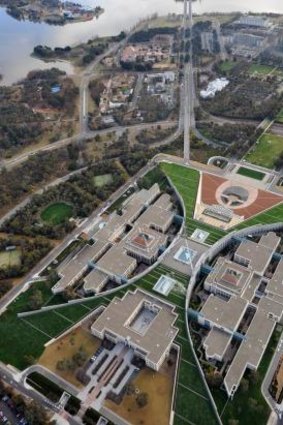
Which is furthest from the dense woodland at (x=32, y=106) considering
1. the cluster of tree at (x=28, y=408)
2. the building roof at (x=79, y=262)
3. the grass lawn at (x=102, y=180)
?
the cluster of tree at (x=28, y=408)

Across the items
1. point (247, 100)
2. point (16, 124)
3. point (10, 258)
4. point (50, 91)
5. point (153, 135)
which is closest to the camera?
point (10, 258)

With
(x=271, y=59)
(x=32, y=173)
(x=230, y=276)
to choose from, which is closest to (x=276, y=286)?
(x=230, y=276)

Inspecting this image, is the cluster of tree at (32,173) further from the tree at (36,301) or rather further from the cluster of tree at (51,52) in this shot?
the cluster of tree at (51,52)

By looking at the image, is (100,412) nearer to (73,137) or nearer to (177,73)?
(73,137)

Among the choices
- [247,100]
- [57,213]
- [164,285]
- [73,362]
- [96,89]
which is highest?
[247,100]

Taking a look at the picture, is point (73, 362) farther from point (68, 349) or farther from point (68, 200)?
point (68, 200)

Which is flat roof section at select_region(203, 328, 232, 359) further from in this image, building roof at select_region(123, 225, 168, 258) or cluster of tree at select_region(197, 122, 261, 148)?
cluster of tree at select_region(197, 122, 261, 148)

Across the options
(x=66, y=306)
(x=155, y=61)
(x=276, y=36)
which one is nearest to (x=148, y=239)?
(x=66, y=306)
